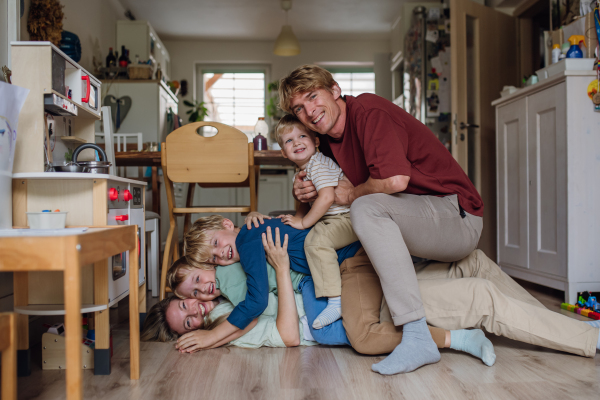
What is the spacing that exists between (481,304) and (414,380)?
373 millimetres

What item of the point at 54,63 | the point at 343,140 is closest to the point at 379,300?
the point at 343,140

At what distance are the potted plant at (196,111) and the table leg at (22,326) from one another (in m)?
4.87

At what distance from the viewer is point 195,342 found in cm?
158

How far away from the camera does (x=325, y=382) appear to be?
4.21 ft

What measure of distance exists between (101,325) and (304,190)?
86cm

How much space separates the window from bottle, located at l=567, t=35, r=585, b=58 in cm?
469

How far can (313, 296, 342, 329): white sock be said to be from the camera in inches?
62.2

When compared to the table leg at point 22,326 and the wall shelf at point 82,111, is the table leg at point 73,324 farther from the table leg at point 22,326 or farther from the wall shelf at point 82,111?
the wall shelf at point 82,111

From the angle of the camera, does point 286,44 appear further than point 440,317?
Yes

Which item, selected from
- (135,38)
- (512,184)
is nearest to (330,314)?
(512,184)

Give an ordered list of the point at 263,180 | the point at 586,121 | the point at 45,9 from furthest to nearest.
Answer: the point at 263,180 < the point at 45,9 < the point at 586,121

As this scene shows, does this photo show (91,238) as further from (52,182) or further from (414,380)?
(414,380)

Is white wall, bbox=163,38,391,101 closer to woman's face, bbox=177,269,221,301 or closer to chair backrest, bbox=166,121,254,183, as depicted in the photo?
chair backrest, bbox=166,121,254,183

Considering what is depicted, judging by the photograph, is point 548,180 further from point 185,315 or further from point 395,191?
point 185,315
